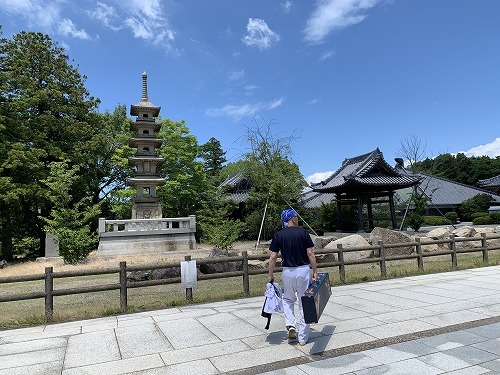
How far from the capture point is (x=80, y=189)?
26469 mm

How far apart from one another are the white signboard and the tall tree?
17.7m

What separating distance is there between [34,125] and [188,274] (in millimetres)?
22536

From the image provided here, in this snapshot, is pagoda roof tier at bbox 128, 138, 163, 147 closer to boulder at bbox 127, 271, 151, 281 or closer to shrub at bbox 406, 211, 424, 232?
boulder at bbox 127, 271, 151, 281

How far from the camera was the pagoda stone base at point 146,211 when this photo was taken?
79.2 ft

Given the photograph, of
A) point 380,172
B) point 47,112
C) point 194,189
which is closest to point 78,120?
point 47,112

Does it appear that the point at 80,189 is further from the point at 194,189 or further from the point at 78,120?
the point at 194,189

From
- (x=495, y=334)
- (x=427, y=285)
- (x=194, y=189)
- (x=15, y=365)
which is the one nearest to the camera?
(x=15, y=365)

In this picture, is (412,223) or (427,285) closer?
(427,285)

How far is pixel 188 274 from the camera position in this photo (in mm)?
7914

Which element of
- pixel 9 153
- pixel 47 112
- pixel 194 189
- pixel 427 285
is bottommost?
pixel 427 285

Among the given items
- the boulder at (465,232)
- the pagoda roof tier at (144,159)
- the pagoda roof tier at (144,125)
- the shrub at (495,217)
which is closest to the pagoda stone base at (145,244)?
the pagoda roof tier at (144,159)

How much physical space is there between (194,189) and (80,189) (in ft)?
28.1

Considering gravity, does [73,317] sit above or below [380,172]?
below

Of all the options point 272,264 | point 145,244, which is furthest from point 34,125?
point 272,264
